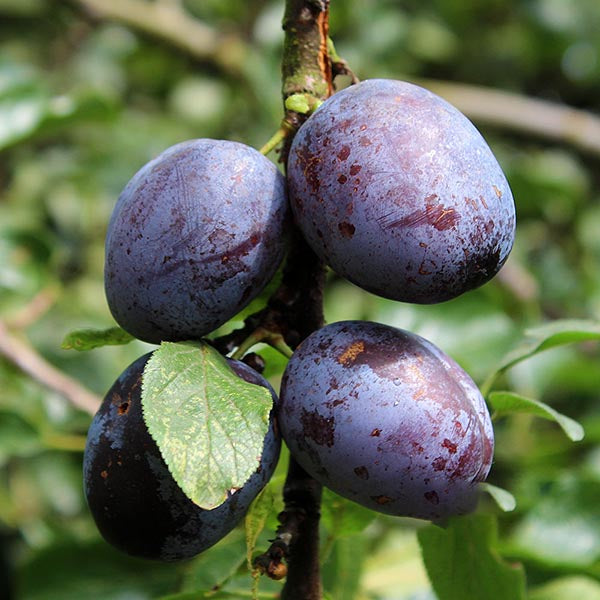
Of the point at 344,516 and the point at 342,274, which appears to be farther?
the point at 344,516

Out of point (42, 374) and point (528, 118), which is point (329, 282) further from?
point (42, 374)

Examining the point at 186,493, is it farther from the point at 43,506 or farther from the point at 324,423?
the point at 43,506

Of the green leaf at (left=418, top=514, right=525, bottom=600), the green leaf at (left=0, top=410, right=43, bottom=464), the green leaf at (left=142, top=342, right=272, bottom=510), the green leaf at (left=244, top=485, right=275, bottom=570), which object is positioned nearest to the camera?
the green leaf at (left=142, top=342, right=272, bottom=510)

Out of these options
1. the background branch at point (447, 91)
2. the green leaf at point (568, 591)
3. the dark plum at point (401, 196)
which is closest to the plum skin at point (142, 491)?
the dark plum at point (401, 196)

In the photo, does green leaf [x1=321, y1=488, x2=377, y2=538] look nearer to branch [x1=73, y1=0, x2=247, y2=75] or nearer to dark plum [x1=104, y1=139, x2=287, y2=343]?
dark plum [x1=104, y1=139, x2=287, y2=343]

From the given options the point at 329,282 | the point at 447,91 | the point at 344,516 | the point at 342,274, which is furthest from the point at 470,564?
the point at 447,91

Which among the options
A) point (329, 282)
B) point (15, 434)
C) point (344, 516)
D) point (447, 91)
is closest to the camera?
point (344, 516)

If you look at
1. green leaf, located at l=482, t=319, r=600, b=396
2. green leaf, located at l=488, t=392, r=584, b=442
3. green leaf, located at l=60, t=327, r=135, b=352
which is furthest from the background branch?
green leaf, located at l=60, t=327, r=135, b=352

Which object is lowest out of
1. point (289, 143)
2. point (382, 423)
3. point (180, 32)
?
point (180, 32)
